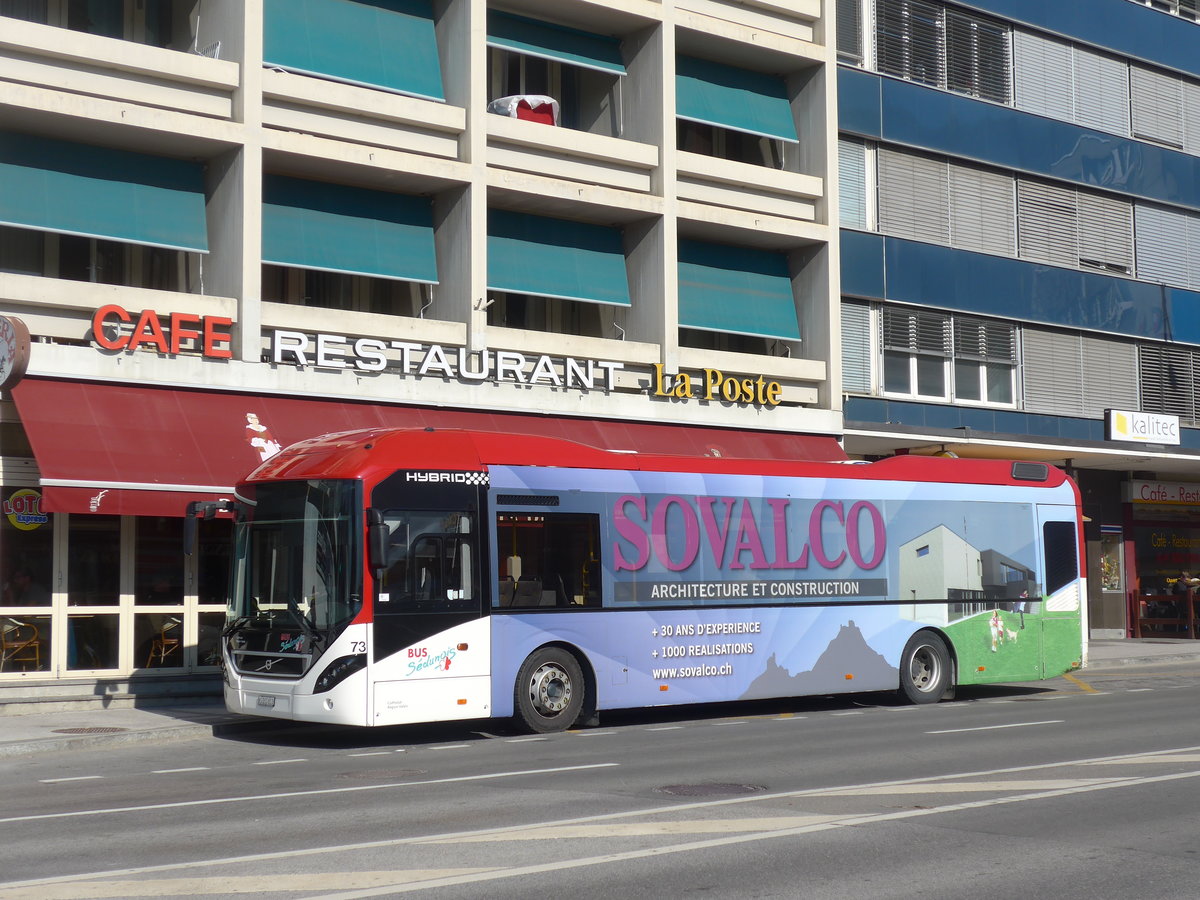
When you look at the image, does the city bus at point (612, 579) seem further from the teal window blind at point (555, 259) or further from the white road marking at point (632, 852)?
the teal window blind at point (555, 259)

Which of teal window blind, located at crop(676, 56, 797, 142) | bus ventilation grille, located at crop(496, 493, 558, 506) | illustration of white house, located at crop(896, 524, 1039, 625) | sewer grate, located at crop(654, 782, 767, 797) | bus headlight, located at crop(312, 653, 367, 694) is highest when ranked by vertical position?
teal window blind, located at crop(676, 56, 797, 142)

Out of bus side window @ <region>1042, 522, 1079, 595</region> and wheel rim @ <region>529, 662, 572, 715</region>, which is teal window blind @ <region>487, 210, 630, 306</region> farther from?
wheel rim @ <region>529, 662, 572, 715</region>

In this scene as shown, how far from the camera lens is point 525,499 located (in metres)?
16.0

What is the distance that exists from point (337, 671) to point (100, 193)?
9121 millimetres

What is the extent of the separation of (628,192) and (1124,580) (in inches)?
702

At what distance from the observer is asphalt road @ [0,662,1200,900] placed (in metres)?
7.63

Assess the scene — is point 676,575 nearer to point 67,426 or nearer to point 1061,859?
point 67,426

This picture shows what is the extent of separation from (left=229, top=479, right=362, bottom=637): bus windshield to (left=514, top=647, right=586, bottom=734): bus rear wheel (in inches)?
92.4

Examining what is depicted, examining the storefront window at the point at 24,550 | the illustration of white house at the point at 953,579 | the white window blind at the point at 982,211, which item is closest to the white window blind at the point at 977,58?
the white window blind at the point at 982,211

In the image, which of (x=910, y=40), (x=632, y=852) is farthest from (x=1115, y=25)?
(x=632, y=852)

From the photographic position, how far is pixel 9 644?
19.0m

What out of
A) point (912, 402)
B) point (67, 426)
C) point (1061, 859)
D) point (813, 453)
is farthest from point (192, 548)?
point (912, 402)

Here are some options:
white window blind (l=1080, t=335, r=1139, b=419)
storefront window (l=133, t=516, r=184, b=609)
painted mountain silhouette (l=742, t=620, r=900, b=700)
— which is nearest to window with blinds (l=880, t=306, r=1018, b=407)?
white window blind (l=1080, t=335, r=1139, b=419)

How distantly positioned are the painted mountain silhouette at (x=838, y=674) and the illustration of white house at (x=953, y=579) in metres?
0.90
